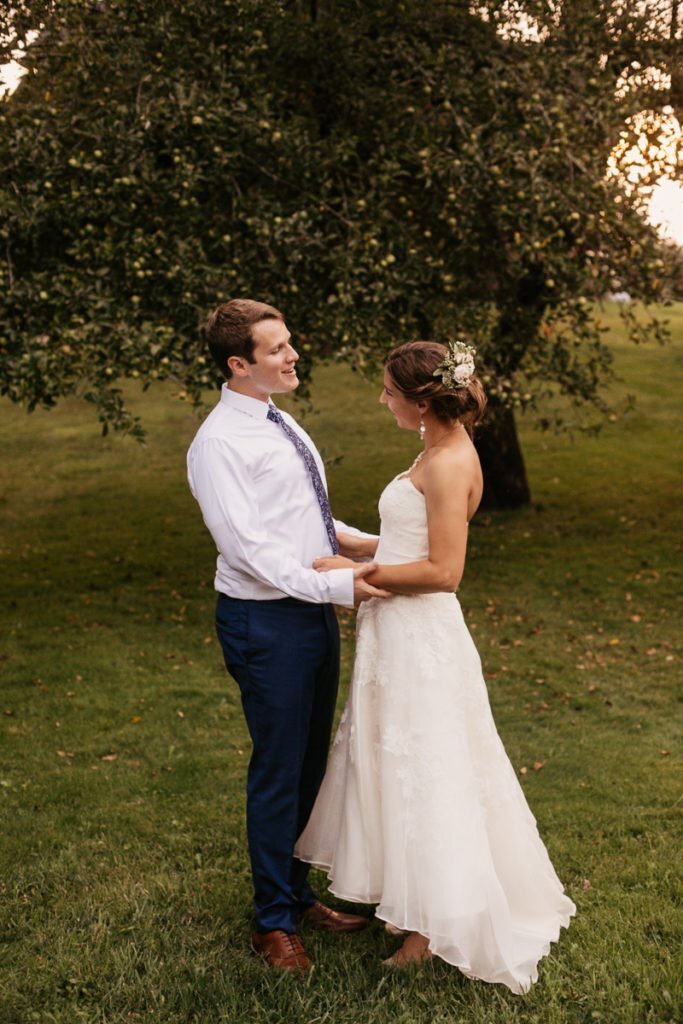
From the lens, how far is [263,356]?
14.3 ft

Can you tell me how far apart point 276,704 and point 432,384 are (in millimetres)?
1489

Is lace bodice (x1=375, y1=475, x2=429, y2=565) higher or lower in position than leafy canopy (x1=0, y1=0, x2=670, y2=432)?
lower

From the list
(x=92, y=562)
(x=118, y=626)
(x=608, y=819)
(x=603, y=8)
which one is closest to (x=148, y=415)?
(x=92, y=562)

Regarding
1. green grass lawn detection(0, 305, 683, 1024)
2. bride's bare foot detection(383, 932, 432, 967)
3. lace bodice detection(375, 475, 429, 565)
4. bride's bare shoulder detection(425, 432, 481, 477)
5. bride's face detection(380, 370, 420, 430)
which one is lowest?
green grass lawn detection(0, 305, 683, 1024)

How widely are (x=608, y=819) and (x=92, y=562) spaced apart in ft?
33.5

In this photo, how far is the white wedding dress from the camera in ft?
13.8

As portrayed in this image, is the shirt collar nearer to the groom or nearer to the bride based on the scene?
the groom

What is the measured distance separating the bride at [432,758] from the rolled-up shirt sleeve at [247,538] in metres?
0.20

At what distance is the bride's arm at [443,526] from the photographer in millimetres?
4266

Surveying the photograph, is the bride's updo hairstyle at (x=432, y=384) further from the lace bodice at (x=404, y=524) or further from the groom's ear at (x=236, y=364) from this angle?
the groom's ear at (x=236, y=364)

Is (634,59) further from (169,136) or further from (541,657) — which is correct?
(541,657)

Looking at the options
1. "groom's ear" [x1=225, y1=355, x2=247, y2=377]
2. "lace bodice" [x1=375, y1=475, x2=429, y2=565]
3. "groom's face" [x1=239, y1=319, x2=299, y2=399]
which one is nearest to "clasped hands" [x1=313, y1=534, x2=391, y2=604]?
"lace bodice" [x1=375, y1=475, x2=429, y2=565]

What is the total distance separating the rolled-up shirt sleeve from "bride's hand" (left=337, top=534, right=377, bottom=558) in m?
0.55

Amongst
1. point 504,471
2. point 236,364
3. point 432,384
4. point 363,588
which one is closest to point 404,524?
point 363,588
